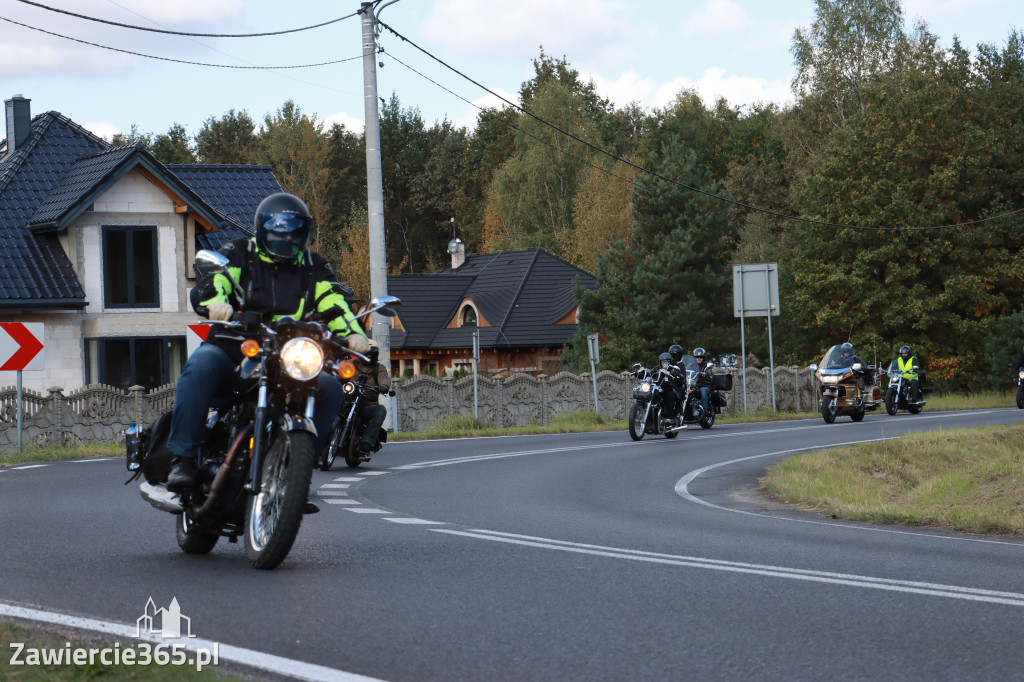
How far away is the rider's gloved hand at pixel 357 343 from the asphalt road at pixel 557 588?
46.8 inches

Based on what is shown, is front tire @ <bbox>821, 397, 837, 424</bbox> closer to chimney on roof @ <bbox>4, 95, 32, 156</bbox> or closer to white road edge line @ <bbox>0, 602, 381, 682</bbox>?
chimney on roof @ <bbox>4, 95, 32, 156</bbox>

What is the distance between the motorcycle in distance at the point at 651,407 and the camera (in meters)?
23.4

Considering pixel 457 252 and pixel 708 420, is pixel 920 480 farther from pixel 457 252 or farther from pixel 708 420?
pixel 457 252

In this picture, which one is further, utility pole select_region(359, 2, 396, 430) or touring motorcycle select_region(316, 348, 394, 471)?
utility pole select_region(359, 2, 396, 430)

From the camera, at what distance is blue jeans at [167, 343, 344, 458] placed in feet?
23.4

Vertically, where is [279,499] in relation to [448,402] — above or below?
above

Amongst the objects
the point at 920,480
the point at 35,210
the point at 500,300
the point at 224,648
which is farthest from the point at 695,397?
the point at 500,300

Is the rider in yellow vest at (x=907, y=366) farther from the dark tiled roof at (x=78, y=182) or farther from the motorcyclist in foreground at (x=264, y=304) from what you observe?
the motorcyclist in foreground at (x=264, y=304)

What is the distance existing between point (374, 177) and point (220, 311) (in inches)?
766

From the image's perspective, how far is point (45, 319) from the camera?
30891mm

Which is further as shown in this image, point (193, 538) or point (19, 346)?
point (19, 346)

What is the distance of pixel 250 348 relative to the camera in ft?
22.2

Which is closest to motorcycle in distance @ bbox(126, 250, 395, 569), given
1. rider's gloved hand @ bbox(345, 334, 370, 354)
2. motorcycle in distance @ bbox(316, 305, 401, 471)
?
rider's gloved hand @ bbox(345, 334, 370, 354)

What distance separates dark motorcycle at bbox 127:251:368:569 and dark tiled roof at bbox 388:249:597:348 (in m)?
51.6
